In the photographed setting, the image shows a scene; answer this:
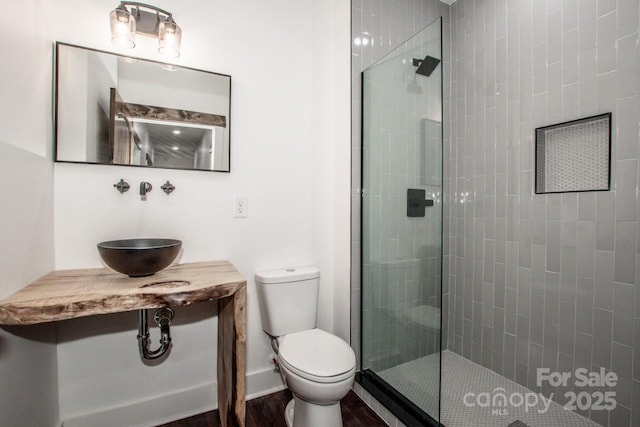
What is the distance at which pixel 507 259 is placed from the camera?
1.91m

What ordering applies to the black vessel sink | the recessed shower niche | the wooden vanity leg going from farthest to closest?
the recessed shower niche < the wooden vanity leg < the black vessel sink

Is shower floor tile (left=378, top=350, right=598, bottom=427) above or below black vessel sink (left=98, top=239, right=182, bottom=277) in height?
below

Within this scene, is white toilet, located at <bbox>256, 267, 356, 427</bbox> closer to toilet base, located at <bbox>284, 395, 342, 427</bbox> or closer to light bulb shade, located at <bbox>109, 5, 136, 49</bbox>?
toilet base, located at <bbox>284, 395, 342, 427</bbox>

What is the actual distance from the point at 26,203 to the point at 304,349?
4.25ft

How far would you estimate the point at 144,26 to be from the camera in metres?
1.45

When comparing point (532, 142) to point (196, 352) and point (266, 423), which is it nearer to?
point (266, 423)

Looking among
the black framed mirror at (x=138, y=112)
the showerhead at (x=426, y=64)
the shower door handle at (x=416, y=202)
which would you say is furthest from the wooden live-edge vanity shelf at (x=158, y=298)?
the showerhead at (x=426, y=64)

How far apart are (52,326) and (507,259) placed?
8.36ft

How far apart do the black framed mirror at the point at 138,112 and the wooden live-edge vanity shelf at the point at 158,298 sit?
568 millimetres

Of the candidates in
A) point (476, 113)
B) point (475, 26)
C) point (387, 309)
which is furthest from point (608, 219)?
point (475, 26)

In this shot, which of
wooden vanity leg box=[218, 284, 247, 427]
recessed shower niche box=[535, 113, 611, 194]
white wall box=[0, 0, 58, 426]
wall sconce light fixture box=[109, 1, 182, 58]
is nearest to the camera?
white wall box=[0, 0, 58, 426]

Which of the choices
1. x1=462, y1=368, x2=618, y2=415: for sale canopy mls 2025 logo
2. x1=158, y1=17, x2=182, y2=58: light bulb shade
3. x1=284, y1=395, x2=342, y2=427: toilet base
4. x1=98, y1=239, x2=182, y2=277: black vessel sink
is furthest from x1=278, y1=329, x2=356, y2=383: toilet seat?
x1=158, y1=17, x2=182, y2=58: light bulb shade

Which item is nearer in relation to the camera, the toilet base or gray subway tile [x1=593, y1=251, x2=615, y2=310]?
the toilet base

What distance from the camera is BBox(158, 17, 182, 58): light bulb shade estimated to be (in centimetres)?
144
